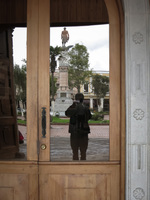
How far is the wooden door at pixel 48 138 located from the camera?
2322 mm

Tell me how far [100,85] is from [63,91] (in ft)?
1.34

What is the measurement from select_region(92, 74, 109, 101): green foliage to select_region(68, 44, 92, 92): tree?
91 millimetres

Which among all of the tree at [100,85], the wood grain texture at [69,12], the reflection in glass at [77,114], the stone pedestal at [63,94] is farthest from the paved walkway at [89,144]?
the wood grain texture at [69,12]

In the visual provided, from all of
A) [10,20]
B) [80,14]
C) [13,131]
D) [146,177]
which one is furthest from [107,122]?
[10,20]

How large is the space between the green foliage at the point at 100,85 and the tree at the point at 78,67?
91 mm

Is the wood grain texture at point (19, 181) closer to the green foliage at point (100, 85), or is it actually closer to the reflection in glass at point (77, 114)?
the reflection in glass at point (77, 114)

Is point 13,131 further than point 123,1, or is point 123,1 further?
point 13,131

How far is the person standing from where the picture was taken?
7.61 feet

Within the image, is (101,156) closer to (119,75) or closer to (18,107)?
(119,75)

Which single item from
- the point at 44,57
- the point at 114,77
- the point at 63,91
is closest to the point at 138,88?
the point at 114,77

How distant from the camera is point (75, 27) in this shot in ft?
7.81

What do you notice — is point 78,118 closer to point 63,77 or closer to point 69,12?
point 63,77

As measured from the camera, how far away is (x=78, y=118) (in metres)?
2.36

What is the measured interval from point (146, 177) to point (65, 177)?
84 cm
